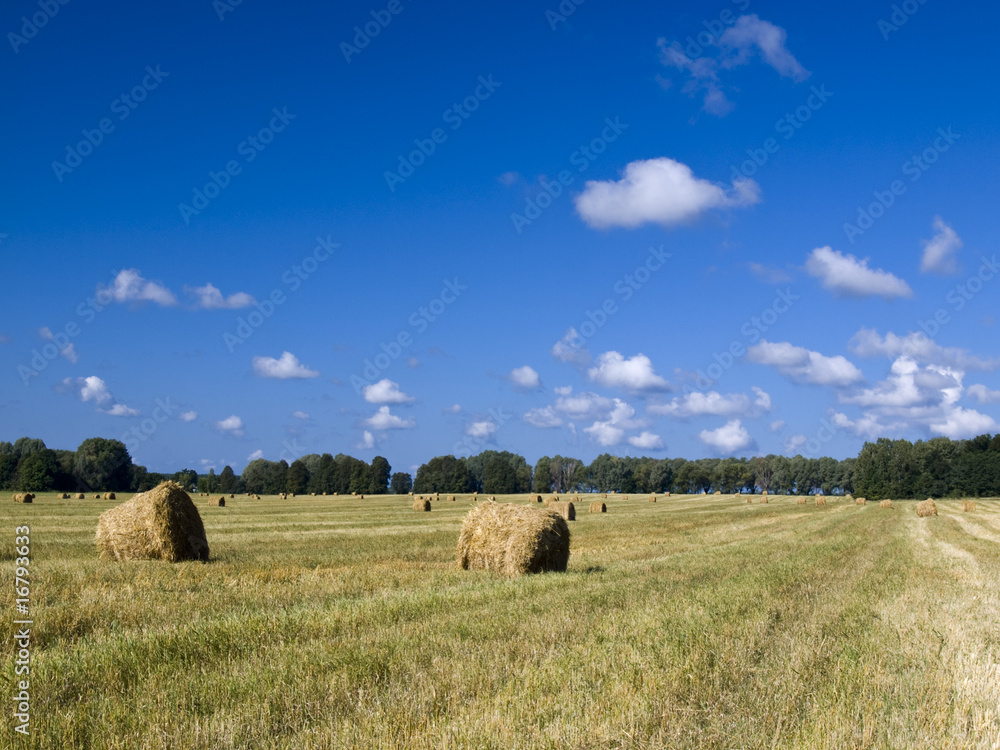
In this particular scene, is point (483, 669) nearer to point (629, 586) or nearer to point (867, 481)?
point (629, 586)

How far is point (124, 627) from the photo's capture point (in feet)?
25.9

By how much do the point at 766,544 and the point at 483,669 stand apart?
58.6 ft

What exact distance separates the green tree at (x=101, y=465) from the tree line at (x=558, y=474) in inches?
5.8

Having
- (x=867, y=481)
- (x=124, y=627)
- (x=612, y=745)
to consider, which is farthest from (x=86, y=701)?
(x=867, y=481)

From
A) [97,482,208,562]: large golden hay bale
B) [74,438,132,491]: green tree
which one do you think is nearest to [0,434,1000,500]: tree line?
[74,438,132,491]: green tree

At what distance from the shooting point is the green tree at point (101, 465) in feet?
321

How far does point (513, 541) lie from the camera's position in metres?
15.0

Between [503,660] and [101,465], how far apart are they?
108935mm

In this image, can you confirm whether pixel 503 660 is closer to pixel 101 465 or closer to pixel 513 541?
pixel 513 541

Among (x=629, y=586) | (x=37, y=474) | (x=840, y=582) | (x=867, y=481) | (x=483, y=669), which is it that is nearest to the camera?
(x=483, y=669)

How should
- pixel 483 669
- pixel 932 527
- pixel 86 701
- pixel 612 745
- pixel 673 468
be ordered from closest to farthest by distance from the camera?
pixel 612 745
pixel 86 701
pixel 483 669
pixel 932 527
pixel 673 468

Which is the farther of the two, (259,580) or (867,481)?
(867,481)

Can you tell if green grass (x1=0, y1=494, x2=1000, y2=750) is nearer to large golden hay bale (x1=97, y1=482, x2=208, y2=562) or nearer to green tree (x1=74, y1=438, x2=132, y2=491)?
large golden hay bale (x1=97, y1=482, x2=208, y2=562)

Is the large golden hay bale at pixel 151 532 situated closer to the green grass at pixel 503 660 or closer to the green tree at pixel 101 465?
the green grass at pixel 503 660
